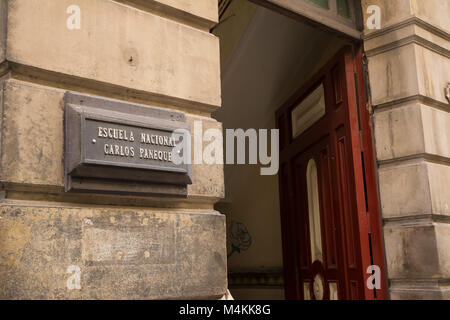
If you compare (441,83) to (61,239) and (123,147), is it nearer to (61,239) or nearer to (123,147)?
(123,147)

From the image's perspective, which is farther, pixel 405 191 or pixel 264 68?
pixel 264 68

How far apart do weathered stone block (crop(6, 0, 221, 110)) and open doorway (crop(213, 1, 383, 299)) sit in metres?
1.76

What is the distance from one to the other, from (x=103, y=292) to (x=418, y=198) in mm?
2535

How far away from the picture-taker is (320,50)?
4.93 m

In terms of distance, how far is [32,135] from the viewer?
2.18m

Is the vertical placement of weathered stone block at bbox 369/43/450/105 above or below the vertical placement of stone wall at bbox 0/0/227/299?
above

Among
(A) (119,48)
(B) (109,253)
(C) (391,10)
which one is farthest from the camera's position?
(C) (391,10)

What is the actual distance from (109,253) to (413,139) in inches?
102

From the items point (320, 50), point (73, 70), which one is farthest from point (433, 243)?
point (73, 70)

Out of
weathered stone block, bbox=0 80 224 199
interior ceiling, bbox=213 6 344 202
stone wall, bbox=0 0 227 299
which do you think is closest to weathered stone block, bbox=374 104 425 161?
interior ceiling, bbox=213 6 344 202

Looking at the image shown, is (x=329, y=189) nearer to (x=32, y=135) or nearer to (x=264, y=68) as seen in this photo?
(x=264, y=68)

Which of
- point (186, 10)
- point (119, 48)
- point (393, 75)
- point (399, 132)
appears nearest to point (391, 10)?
point (393, 75)

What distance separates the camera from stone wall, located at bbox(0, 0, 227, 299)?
2.12 m

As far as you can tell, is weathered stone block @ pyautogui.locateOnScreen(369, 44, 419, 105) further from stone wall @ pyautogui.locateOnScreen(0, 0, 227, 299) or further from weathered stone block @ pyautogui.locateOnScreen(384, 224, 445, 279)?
stone wall @ pyautogui.locateOnScreen(0, 0, 227, 299)
